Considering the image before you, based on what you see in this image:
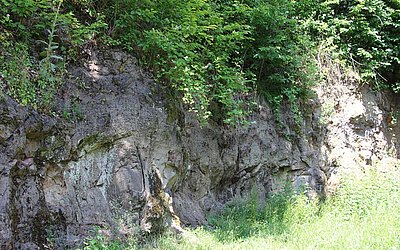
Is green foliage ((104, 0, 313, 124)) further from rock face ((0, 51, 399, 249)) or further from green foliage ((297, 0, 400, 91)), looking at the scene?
green foliage ((297, 0, 400, 91))

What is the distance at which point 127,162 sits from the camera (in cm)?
501

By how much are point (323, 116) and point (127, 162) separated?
5177mm

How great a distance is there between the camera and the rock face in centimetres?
405

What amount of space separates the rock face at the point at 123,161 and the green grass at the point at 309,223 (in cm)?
37

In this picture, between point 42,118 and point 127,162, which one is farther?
point 127,162

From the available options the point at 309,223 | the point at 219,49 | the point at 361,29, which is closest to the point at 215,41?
the point at 219,49

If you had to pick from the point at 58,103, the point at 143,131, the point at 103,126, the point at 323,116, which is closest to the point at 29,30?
the point at 58,103

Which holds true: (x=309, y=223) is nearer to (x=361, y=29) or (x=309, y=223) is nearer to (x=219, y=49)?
(x=219, y=49)

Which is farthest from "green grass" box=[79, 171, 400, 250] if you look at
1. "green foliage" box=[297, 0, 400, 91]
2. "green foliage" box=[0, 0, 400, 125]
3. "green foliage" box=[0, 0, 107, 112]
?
"green foliage" box=[297, 0, 400, 91]

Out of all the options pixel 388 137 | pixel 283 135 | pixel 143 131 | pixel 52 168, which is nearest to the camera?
pixel 52 168

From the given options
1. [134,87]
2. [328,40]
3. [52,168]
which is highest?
[328,40]

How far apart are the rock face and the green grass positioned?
37 centimetres

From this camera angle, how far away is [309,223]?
20.8ft

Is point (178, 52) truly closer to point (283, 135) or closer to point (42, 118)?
point (42, 118)
